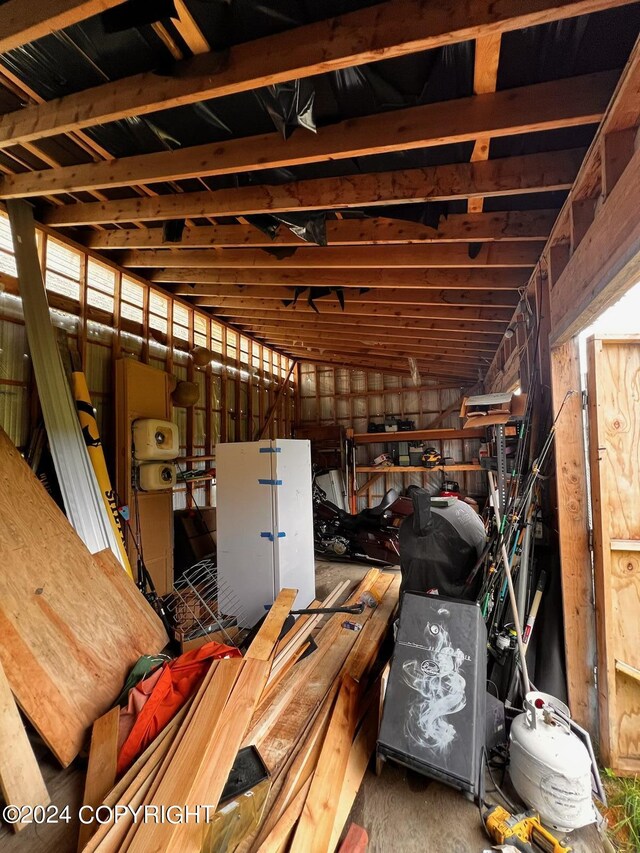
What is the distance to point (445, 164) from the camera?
207 cm

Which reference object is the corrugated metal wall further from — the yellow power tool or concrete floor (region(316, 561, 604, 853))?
the yellow power tool

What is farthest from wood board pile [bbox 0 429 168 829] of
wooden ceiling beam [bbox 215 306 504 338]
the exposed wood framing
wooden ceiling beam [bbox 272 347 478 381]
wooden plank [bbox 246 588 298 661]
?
wooden ceiling beam [bbox 272 347 478 381]

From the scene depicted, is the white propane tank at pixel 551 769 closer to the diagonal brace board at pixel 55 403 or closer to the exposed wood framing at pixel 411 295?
the exposed wood framing at pixel 411 295

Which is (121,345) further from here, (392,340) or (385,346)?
(385,346)

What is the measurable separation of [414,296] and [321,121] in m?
2.25

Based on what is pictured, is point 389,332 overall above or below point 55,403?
above

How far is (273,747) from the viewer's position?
185cm

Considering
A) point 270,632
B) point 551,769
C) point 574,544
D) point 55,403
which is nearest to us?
point 551,769

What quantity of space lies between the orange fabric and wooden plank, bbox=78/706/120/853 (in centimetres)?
4

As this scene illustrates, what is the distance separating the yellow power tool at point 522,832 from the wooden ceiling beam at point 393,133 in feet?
9.92

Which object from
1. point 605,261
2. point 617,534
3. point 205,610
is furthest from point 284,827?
point 605,261

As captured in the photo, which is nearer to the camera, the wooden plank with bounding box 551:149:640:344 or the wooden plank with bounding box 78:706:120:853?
the wooden plank with bounding box 551:149:640:344

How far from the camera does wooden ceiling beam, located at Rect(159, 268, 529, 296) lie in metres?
3.08

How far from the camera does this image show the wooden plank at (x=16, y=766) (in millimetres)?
1613
